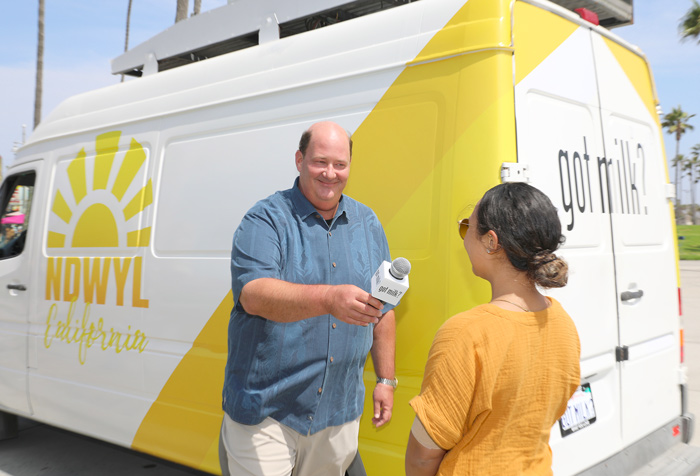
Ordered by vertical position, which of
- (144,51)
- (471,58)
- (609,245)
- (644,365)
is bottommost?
(644,365)

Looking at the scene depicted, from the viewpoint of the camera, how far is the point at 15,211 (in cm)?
471

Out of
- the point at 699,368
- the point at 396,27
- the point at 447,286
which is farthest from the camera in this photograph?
the point at 699,368

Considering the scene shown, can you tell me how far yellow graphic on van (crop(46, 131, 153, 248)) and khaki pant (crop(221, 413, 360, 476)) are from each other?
65.4 inches

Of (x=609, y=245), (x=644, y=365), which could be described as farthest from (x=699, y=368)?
(x=609, y=245)

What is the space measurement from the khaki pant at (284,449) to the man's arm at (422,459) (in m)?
0.87

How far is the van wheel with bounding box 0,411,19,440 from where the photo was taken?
4.95 meters

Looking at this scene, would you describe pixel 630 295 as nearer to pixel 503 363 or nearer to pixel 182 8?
pixel 503 363

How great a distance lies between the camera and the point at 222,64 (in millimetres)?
3408

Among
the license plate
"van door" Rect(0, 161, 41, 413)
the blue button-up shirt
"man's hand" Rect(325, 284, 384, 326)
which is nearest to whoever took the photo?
"man's hand" Rect(325, 284, 384, 326)

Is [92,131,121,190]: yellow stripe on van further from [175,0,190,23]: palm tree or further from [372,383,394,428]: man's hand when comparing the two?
[175,0,190,23]: palm tree

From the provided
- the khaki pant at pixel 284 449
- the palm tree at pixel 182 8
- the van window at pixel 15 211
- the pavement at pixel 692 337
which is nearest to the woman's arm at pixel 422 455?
the khaki pant at pixel 284 449

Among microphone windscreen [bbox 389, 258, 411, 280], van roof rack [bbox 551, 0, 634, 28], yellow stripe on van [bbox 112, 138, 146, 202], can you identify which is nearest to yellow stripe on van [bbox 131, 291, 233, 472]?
yellow stripe on van [bbox 112, 138, 146, 202]

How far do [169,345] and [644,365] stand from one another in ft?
8.20

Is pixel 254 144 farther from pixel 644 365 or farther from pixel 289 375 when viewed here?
pixel 644 365
